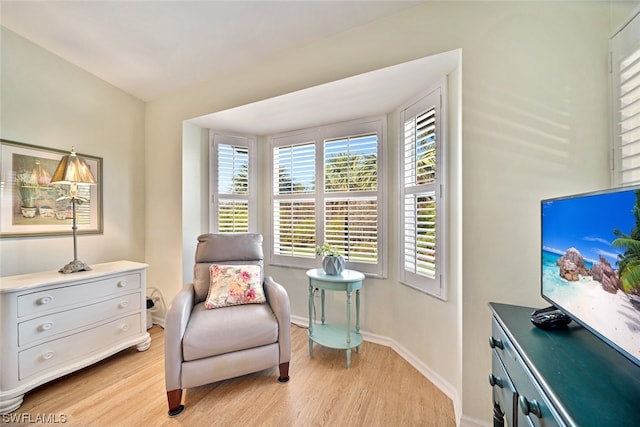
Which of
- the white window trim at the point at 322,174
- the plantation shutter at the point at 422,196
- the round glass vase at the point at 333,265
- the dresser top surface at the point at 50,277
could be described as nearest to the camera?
the dresser top surface at the point at 50,277

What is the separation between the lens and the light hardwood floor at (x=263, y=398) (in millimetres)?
1505

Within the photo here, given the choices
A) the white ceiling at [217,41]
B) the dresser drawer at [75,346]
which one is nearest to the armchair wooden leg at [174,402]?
the dresser drawer at [75,346]

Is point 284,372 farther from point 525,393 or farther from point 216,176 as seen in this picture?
point 216,176

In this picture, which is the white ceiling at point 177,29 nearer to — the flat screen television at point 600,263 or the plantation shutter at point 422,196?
the plantation shutter at point 422,196

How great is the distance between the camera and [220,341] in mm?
1653

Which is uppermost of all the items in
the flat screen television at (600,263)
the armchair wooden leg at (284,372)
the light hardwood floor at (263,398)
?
the flat screen television at (600,263)

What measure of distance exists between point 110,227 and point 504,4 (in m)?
3.65

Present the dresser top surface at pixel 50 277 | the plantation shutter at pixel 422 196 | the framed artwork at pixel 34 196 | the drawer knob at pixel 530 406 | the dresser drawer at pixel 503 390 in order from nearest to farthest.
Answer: the drawer knob at pixel 530 406 < the dresser drawer at pixel 503 390 < the dresser top surface at pixel 50 277 < the plantation shutter at pixel 422 196 < the framed artwork at pixel 34 196

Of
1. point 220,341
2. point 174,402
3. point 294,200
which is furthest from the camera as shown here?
point 294,200

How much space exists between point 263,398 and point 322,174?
1977 millimetres

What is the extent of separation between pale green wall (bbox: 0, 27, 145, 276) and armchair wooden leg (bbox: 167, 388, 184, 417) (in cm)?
172

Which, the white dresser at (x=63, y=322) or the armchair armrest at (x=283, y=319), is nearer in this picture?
the white dresser at (x=63, y=322)

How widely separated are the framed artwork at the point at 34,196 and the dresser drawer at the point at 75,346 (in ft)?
3.15

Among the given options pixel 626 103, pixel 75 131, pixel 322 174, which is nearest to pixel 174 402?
pixel 322 174
